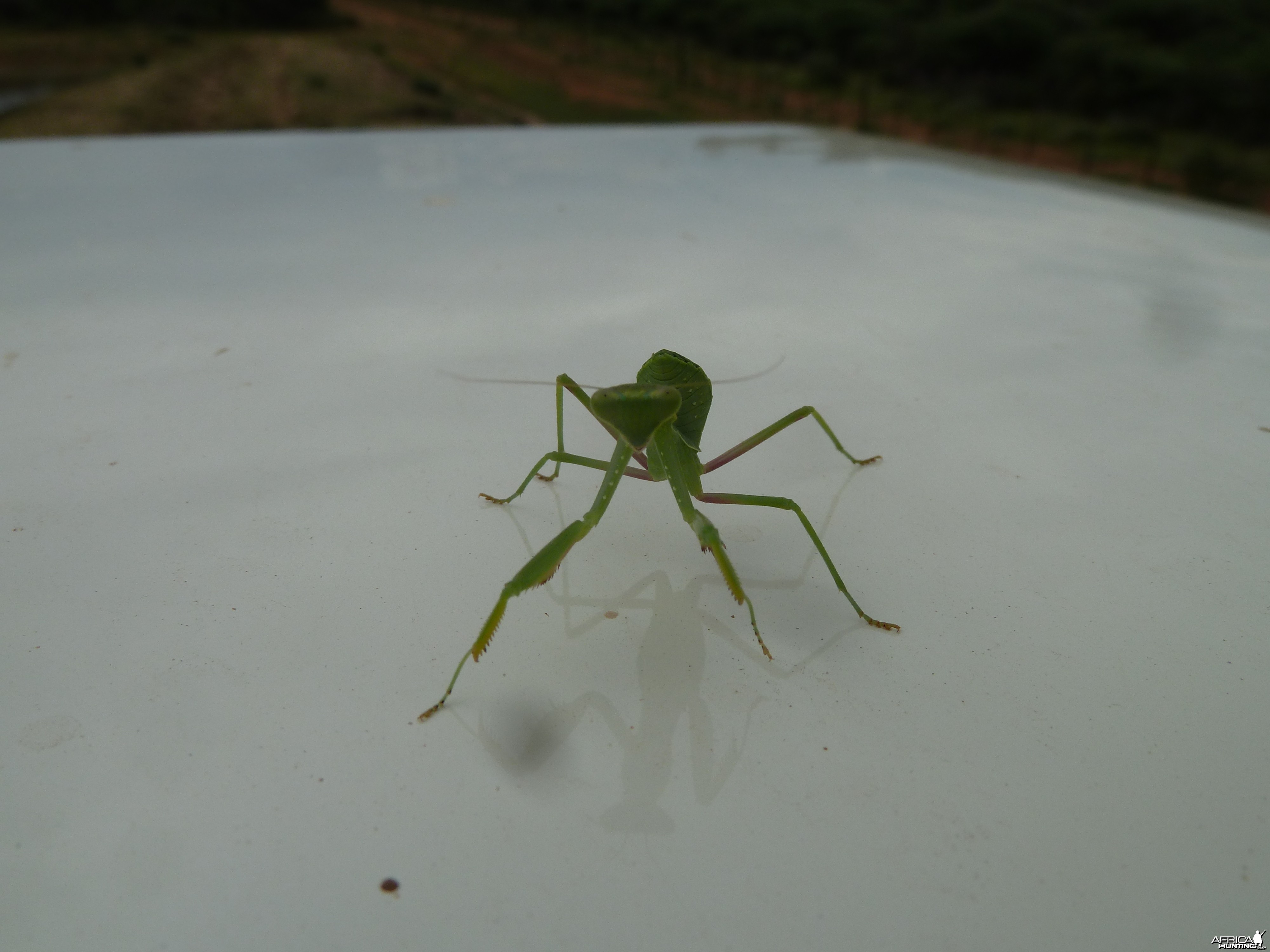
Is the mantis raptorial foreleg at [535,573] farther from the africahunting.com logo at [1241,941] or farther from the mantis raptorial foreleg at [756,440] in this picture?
the africahunting.com logo at [1241,941]

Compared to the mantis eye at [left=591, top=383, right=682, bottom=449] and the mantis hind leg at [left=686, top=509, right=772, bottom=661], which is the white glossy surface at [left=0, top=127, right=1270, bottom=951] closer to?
the mantis hind leg at [left=686, top=509, right=772, bottom=661]

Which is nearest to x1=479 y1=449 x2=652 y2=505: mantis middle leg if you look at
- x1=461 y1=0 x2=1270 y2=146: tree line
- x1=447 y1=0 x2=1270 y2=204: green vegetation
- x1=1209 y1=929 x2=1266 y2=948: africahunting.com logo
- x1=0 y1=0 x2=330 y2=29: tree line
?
x1=1209 y1=929 x2=1266 y2=948: africahunting.com logo

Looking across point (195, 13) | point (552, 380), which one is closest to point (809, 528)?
point (552, 380)

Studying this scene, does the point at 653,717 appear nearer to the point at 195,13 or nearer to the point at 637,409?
the point at 637,409

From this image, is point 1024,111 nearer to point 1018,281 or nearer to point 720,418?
point 1018,281

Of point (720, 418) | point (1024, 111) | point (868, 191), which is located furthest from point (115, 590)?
point (1024, 111)

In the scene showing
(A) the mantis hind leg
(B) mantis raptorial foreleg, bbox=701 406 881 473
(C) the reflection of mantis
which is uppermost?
(A) the mantis hind leg
